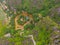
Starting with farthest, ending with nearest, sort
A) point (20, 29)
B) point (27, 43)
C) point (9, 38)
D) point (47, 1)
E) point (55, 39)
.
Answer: point (47, 1) → point (20, 29) → point (9, 38) → point (27, 43) → point (55, 39)

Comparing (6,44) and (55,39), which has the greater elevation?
(55,39)

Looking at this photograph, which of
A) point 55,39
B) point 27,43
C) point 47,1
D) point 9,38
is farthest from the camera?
point 47,1

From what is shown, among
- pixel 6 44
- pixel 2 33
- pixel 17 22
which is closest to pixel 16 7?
pixel 17 22

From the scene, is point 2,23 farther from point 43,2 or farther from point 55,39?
point 55,39

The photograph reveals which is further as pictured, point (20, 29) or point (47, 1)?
point (47, 1)

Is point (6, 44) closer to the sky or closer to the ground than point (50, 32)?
closer to the ground

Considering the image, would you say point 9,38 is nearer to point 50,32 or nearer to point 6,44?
point 6,44

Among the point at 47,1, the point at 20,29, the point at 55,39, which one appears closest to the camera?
the point at 55,39

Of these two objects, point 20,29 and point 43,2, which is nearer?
point 20,29

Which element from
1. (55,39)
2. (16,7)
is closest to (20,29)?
(16,7)
